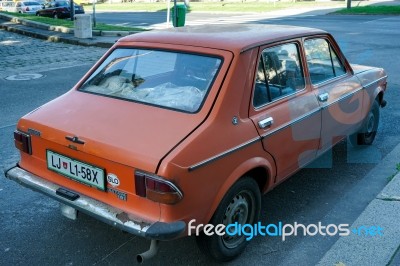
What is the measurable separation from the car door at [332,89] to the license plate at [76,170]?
7.06 feet

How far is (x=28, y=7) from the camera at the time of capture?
117 feet

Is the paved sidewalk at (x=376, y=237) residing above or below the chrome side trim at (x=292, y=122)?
below

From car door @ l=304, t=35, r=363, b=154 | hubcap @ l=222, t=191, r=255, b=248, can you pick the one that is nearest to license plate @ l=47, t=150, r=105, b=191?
hubcap @ l=222, t=191, r=255, b=248

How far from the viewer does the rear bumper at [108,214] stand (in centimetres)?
277

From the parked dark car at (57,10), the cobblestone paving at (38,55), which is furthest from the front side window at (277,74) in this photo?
the parked dark car at (57,10)

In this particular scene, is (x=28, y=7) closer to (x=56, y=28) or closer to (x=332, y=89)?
(x=56, y=28)

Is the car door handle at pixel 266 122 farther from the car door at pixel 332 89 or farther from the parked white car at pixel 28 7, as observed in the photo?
the parked white car at pixel 28 7

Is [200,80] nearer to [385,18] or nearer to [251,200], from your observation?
[251,200]

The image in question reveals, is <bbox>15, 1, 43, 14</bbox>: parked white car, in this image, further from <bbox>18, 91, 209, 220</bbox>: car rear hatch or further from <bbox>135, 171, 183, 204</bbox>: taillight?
<bbox>135, 171, 183, 204</bbox>: taillight

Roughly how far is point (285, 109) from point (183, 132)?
1106 mm

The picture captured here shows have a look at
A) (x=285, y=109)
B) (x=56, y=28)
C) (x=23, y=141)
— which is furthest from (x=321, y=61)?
(x=56, y=28)

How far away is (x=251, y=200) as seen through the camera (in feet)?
11.4

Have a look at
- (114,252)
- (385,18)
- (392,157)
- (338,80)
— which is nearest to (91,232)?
(114,252)

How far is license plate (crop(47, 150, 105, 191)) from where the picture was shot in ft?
10.2
